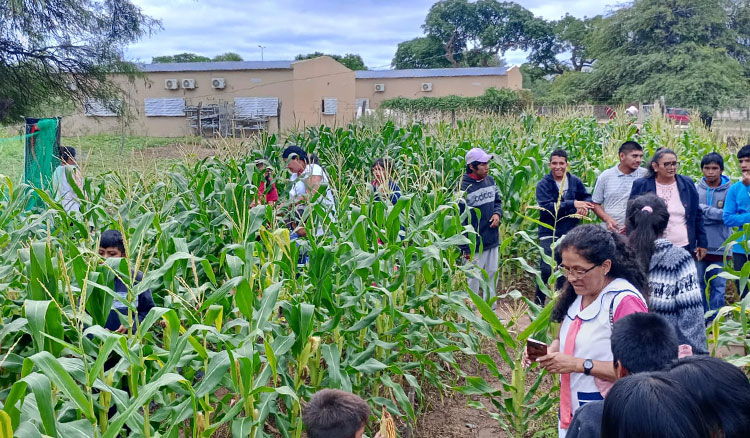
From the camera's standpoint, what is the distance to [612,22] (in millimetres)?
32469

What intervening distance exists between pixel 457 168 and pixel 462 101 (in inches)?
844

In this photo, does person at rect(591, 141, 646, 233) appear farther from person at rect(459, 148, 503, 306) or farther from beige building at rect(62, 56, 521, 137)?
beige building at rect(62, 56, 521, 137)

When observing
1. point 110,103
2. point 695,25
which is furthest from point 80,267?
point 695,25

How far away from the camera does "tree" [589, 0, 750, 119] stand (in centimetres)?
2609

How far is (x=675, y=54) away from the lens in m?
28.9

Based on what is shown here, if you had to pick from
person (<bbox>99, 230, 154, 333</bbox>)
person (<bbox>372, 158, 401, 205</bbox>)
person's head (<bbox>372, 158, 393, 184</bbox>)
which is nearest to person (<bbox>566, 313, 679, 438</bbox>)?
person (<bbox>99, 230, 154, 333</bbox>)

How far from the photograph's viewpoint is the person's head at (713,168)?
18.1 feet

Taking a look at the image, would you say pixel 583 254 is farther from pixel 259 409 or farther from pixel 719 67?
pixel 719 67

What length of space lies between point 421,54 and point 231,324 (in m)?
59.4

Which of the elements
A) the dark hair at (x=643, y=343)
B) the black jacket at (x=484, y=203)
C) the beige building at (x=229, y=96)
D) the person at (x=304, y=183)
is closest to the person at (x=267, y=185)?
the person at (x=304, y=183)

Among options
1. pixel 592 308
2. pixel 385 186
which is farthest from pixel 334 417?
pixel 385 186

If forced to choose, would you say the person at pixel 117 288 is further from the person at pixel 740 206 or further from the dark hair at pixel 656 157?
the person at pixel 740 206

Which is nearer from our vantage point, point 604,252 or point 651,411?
point 651,411

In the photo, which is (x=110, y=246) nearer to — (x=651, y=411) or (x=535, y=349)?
(x=535, y=349)
